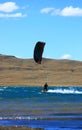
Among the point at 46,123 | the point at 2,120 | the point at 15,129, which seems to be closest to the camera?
the point at 15,129

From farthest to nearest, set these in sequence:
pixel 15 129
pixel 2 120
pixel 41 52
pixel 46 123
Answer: pixel 2 120
pixel 46 123
pixel 41 52
pixel 15 129

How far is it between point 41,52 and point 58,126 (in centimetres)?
641

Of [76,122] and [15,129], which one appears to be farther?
[76,122]

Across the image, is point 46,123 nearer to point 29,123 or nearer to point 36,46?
point 29,123

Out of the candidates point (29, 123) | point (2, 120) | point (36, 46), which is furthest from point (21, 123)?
point (36, 46)

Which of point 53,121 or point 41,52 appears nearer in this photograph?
point 41,52

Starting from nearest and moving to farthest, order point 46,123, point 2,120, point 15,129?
point 15,129 → point 46,123 → point 2,120

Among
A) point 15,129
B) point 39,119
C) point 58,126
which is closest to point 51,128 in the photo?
point 58,126

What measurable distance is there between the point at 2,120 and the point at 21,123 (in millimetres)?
3824

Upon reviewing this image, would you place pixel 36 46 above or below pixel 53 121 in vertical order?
above

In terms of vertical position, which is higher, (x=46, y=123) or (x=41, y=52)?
(x=41, y=52)

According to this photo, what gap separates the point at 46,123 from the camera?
45.7 metres

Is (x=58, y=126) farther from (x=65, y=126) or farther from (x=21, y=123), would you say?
(x=21, y=123)

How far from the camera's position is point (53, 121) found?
47719 millimetres
